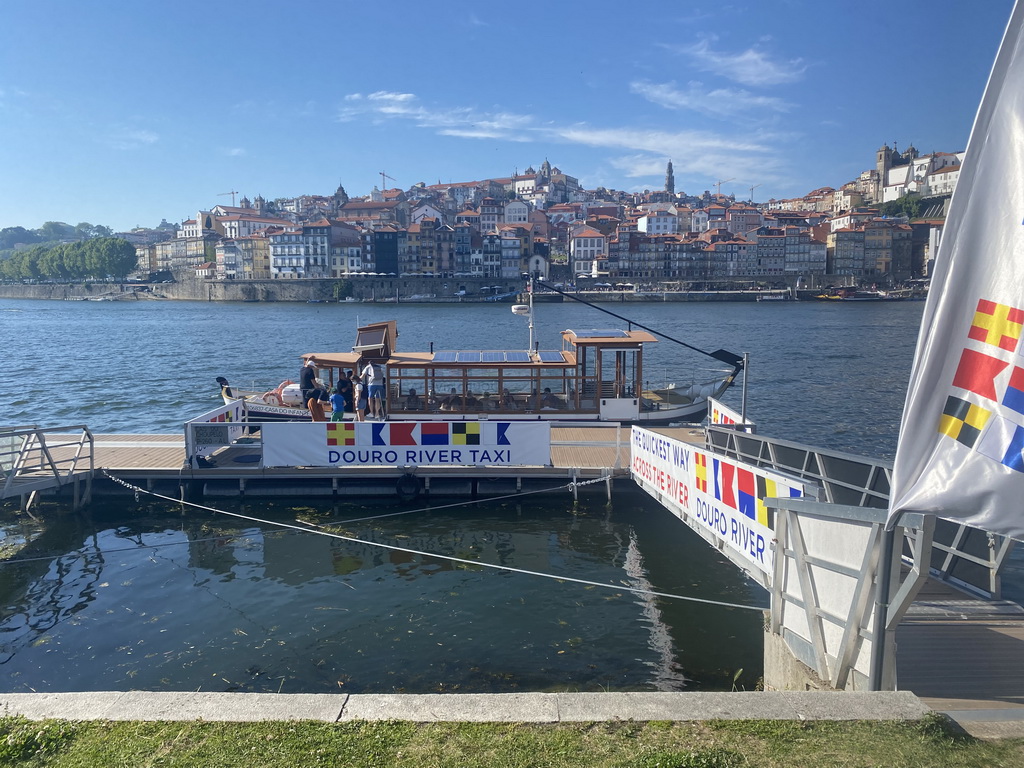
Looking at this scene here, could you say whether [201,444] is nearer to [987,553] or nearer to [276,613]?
[276,613]

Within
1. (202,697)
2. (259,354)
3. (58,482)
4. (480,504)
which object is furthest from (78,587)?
(259,354)

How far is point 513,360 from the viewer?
20391mm

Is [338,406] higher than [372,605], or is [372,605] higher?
[338,406]

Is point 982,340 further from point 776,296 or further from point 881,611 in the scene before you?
point 776,296

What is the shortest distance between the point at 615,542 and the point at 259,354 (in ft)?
168

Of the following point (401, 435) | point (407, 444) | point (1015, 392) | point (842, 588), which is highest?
point (1015, 392)

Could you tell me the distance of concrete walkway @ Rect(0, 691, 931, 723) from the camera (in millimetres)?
5129

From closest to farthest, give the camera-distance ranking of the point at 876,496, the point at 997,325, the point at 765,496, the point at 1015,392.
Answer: the point at 1015,392, the point at 997,325, the point at 765,496, the point at 876,496

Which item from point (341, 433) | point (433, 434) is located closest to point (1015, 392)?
point (433, 434)

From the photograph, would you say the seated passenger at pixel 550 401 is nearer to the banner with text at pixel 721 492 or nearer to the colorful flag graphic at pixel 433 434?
the colorful flag graphic at pixel 433 434

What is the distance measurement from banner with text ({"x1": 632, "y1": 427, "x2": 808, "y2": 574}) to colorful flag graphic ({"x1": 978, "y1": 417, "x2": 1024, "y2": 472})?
14.1ft

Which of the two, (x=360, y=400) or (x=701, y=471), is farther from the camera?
(x=360, y=400)

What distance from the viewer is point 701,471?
35.9 feet

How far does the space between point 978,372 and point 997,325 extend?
218 millimetres
